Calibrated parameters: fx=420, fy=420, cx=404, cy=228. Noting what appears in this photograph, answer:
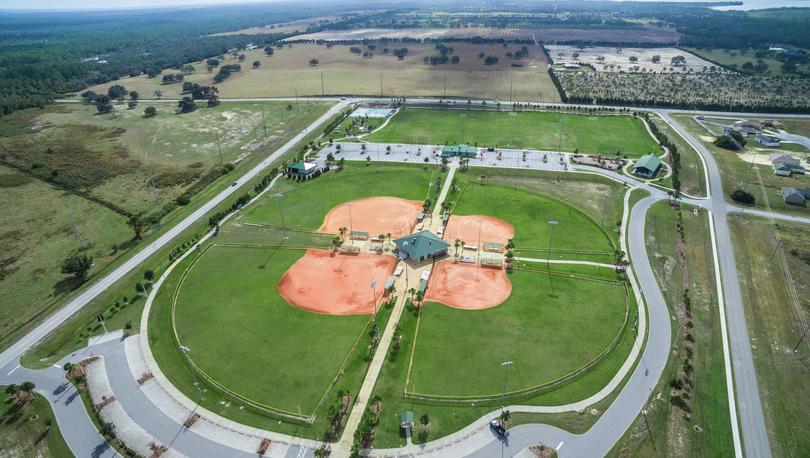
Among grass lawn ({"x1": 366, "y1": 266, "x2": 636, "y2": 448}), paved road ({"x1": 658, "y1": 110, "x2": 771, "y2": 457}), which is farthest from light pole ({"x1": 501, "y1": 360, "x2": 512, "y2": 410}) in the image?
paved road ({"x1": 658, "y1": 110, "x2": 771, "y2": 457})

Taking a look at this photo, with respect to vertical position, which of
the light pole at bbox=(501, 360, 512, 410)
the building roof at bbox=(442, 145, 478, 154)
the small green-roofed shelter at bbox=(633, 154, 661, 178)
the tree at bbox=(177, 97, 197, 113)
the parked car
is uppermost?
the tree at bbox=(177, 97, 197, 113)

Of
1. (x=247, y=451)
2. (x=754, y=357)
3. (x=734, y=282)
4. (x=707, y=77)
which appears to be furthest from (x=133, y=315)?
(x=707, y=77)

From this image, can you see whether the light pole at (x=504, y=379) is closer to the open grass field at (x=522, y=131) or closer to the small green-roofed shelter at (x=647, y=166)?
the small green-roofed shelter at (x=647, y=166)

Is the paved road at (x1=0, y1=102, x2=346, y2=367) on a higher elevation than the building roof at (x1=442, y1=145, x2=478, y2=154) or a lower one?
lower

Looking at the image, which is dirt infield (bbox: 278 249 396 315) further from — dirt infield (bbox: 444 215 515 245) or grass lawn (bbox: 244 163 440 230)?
dirt infield (bbox: 444 215 515 245)

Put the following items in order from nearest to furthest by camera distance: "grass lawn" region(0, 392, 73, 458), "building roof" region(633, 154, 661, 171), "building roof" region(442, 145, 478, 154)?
"grass lawn" region(0, 392, 73, 458) < "building roof" region(633, 154, 661, 171) < "building roof" region(442, 145, 478, 154)

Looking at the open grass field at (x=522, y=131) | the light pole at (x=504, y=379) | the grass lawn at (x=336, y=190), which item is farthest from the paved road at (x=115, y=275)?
the light pole at (x=504, y=379)

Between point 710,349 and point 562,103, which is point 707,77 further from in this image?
point 710,349

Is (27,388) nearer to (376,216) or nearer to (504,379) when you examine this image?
(504,379)
